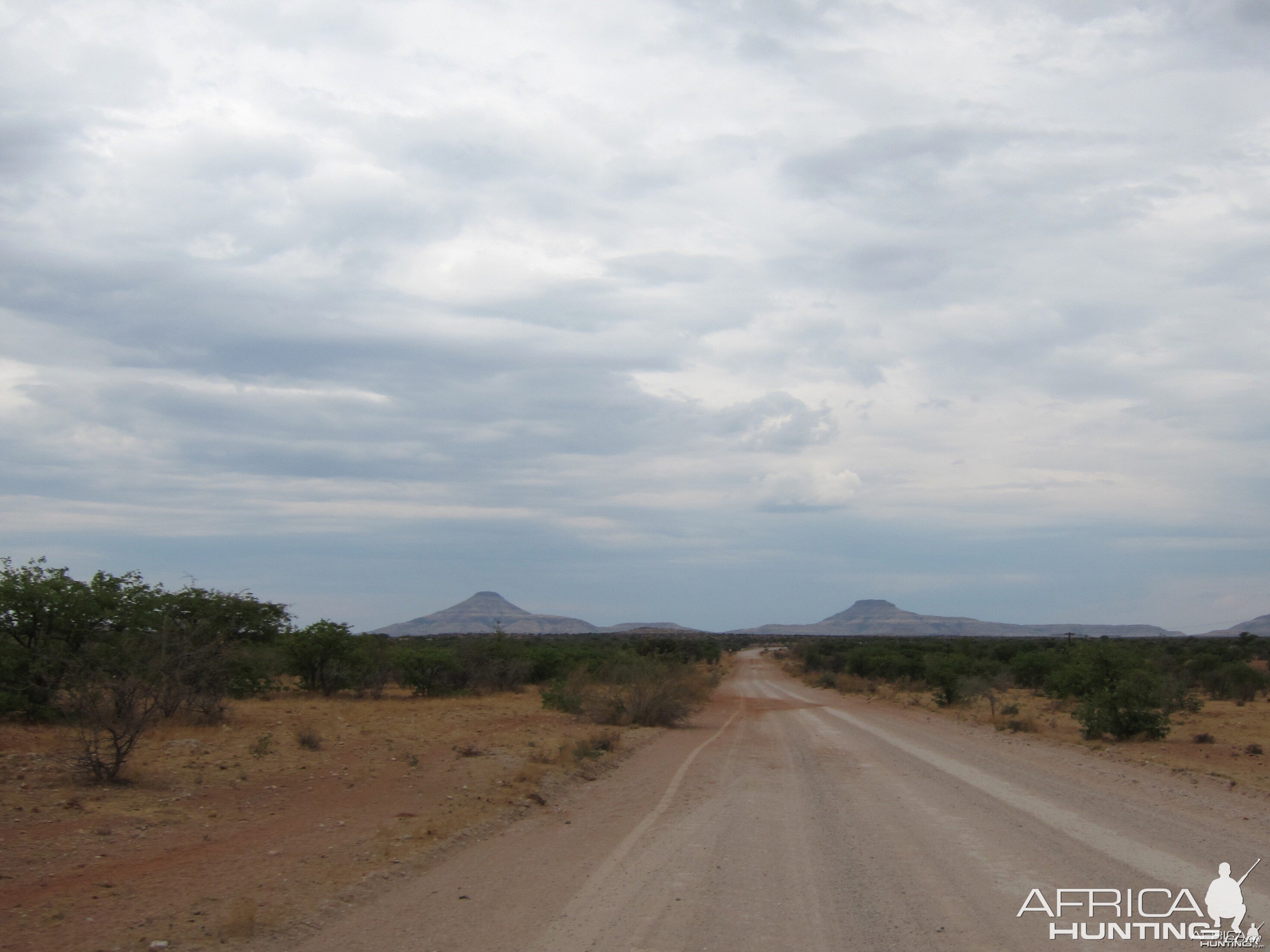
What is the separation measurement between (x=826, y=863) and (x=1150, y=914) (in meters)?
3.13

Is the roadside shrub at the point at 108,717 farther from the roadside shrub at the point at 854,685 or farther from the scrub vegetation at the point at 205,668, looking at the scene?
the roadside shrub at the point at 854,685

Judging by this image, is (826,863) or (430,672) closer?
(826,863)

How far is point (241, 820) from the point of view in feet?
42.3

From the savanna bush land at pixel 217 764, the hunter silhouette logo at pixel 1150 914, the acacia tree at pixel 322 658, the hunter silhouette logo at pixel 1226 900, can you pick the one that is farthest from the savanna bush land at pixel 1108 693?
the acacia tree at pixel 322 658

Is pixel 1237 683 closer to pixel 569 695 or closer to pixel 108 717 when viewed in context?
pixel 569 695

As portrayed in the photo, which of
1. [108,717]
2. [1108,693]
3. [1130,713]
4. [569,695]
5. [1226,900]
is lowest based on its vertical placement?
[569,695]

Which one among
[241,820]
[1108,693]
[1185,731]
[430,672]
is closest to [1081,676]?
[1108,693]

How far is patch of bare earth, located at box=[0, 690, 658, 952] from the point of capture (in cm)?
830

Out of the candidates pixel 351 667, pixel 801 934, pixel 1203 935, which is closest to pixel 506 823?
pixel 801 934

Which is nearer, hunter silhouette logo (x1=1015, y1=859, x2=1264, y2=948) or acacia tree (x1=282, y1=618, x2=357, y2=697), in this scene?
hunter silhouette logo (x1=1015, y1=859, x2=1264, y2=948)

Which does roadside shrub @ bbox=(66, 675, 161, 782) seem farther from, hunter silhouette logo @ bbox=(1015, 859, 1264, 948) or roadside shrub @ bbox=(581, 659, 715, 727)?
roadside shrub @ bbox=(581, 659, 715, 727)

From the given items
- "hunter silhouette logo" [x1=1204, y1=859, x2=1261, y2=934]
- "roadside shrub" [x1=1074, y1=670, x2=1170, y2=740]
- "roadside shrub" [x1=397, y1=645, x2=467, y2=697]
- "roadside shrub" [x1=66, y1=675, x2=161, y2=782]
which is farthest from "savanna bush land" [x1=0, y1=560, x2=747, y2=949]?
"roadside shrub" [x1=1074, y1=670, x2=1170, y2=740]

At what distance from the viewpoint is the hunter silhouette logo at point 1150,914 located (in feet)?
23.4

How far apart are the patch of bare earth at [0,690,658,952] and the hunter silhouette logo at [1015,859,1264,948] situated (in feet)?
20.7
